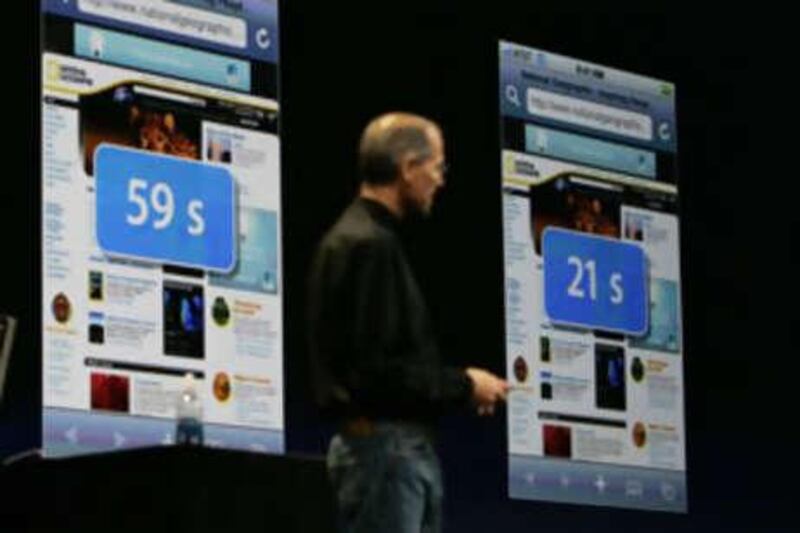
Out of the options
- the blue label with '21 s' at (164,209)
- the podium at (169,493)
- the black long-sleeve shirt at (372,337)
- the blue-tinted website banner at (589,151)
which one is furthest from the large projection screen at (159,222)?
the black long-sleeve shirt at (372,337)

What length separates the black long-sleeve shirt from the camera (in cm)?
385

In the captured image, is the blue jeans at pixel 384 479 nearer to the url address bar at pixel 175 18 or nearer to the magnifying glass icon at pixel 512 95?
the url address bar at pixel 175 18

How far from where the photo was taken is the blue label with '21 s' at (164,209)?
17.1 feet

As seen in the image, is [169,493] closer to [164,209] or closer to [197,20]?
[164,209]

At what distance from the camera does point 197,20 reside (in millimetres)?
5531

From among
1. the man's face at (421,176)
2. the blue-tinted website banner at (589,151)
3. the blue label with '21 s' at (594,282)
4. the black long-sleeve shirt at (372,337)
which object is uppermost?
the blue-tinted website banner at (589,151)

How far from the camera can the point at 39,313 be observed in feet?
16.7

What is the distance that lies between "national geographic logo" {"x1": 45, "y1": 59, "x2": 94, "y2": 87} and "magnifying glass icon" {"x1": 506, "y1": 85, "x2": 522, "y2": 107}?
5.09 ft

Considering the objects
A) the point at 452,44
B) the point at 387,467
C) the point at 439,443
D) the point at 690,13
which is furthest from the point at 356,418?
the point at 690,13

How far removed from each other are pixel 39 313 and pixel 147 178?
1.52 ft

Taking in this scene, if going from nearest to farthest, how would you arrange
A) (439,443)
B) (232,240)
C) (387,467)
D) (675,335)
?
(387,467)
(232,240)
(439,443)
(675,335)

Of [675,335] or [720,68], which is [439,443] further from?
[720,68]

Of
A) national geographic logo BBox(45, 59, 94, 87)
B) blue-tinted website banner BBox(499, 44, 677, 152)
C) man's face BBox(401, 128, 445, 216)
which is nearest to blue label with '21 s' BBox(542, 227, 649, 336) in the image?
blue-tinted website banner BBox(499, 44, 677, 152)

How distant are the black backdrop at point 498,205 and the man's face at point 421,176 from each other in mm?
1400
